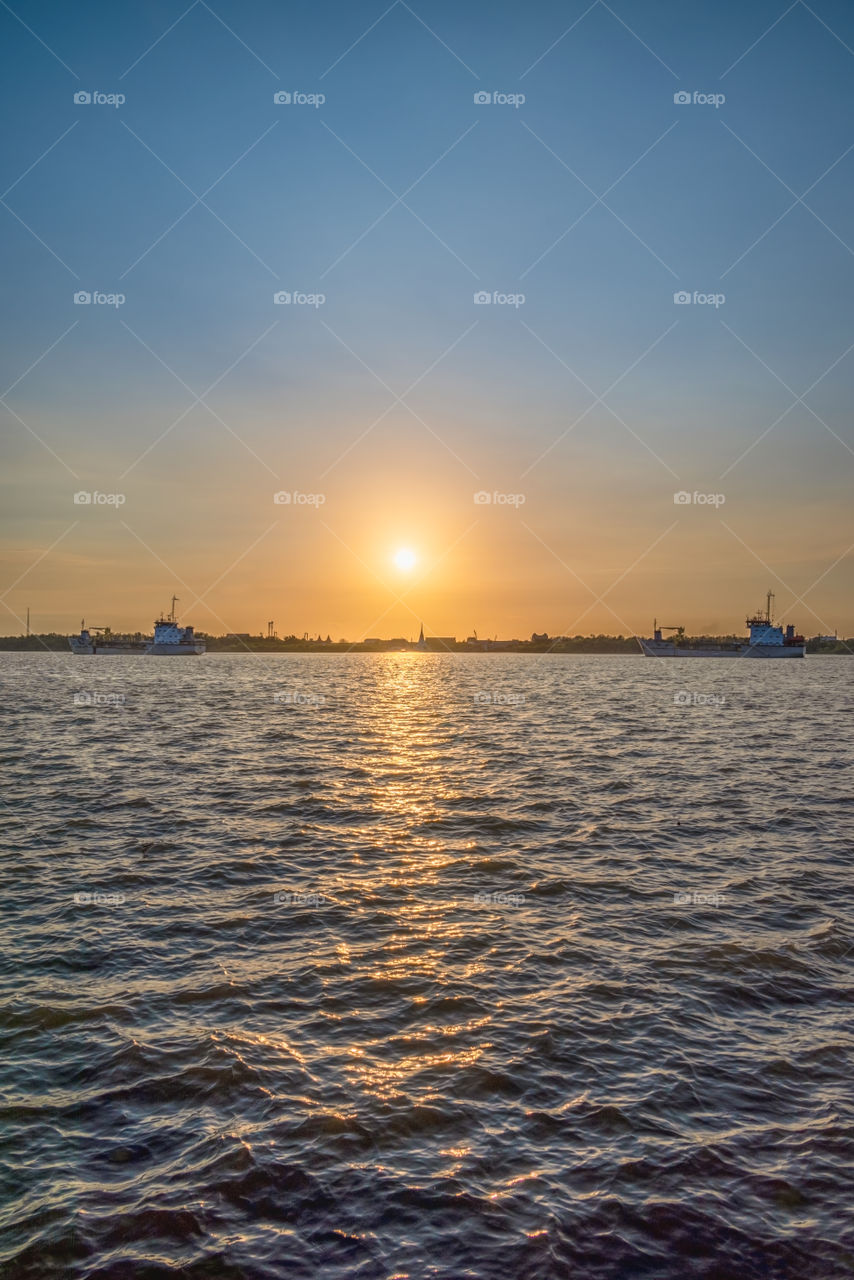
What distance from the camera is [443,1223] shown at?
6.73m

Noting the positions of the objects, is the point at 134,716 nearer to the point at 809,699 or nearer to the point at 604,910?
the point at 604,910
